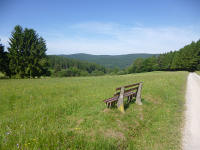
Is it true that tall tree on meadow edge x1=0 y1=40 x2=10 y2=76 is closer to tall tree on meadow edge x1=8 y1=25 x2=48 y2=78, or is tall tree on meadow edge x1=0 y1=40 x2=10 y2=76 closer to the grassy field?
tall tree on meadow edge x1=8 y1=25 x2=48 y2=78

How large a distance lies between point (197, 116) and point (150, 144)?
3.97 m

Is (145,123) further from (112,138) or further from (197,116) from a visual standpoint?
(197,116)

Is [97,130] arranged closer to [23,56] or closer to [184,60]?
[23,56]

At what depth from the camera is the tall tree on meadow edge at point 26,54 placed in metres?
26.8

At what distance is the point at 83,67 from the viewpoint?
137 meters

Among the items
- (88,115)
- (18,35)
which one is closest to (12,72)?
(18,35)

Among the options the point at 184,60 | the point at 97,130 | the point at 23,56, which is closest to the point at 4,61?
the point at 23,56

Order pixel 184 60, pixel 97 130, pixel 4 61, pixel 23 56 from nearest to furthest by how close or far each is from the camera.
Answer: pixel 97 130, pixel 4 61, pixel 23 56, pixel 184 60

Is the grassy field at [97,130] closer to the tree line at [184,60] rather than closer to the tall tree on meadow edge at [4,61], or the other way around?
the tall tree on meadow edge at [4,61]

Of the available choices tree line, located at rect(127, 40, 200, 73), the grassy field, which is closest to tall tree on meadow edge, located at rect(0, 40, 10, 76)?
the grassy field

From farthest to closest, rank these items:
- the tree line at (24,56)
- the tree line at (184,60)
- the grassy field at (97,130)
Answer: the tree line at (184,60), the tree line at (24,56), the grassy field at (97,130)

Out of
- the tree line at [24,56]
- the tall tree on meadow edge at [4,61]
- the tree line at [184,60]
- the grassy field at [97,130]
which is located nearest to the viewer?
the grassy field at [97,130]

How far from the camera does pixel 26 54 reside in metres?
28.5

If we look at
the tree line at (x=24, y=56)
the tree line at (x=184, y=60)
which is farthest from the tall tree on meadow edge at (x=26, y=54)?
the tree line at (x=184, y=60)
